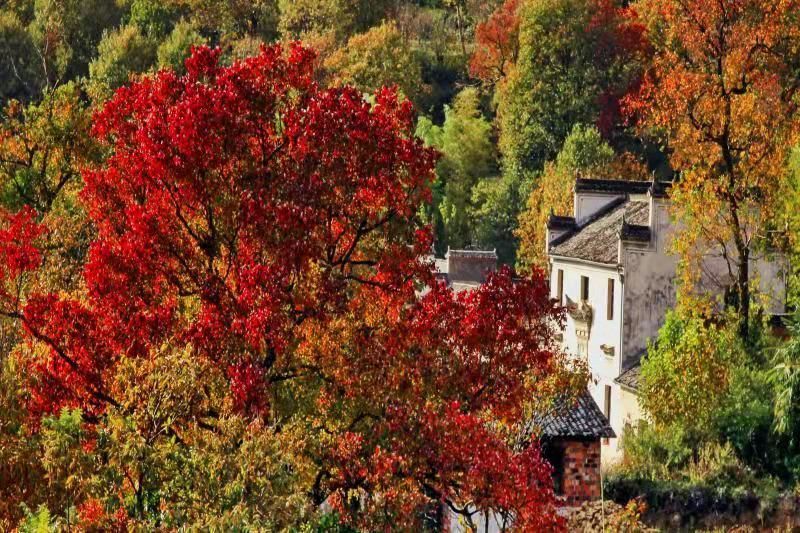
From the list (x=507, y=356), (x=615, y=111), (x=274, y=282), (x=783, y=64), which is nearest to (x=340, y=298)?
(x=274, y=282)

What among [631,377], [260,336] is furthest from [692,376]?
[260,336]

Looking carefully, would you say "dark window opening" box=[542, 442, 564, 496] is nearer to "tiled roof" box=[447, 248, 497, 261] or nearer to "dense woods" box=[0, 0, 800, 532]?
"dense woods" box=[0, 0, 800, 532]

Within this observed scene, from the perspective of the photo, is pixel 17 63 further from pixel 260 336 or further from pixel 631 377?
pixel 260 336

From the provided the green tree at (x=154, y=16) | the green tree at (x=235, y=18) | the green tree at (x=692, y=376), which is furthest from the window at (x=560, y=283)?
the green tree at (x=235, y=18)

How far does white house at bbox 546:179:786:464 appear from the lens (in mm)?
49562

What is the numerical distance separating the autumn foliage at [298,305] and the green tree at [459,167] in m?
63.6

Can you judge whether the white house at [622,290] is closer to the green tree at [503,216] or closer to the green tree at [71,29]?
the green tree at [503,216]

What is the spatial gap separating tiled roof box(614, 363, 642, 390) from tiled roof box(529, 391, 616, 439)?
451 inches

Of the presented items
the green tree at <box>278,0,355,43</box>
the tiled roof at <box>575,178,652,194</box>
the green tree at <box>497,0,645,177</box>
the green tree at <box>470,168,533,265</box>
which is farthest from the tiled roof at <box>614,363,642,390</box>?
the green tree at <box>278,0,355,43</box>

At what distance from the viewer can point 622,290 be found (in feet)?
166

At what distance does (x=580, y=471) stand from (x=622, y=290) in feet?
49.3

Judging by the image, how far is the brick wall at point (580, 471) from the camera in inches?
1426

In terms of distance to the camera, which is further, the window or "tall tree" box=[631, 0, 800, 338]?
the window

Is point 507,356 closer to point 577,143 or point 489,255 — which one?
point 489,255
